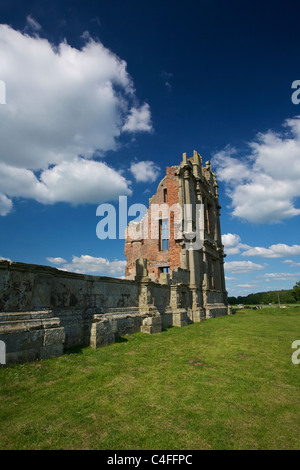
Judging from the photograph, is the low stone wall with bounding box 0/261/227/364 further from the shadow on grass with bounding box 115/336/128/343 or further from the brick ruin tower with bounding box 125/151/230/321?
the brick ruin tower with bounding box 125/151/230/321

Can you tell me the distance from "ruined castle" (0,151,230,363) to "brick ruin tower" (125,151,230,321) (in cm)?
7

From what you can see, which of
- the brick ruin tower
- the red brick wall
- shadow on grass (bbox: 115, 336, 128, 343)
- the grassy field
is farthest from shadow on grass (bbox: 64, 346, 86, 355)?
the red brick wall

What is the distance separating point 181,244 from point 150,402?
14.3m

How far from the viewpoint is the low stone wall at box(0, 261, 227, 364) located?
5352 mm

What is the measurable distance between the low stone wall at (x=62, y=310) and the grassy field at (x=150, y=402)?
45 centimetres

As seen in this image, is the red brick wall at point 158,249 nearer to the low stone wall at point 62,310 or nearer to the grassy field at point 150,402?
the low stone wall at point 62,310

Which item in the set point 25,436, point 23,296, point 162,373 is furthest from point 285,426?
point 23,296

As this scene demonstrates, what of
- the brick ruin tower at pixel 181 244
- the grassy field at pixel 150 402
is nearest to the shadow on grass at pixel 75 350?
the grassy field at pixel 150 402

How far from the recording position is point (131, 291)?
403 inches

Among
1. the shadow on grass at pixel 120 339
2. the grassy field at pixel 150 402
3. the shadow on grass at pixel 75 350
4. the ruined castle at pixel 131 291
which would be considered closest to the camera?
the grassy field at pixel 150 402

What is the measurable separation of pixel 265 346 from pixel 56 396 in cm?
716

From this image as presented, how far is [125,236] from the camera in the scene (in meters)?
23.3

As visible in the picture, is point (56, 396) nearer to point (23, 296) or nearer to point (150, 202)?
point (23, 296)

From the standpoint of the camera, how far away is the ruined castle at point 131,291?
552 cm
